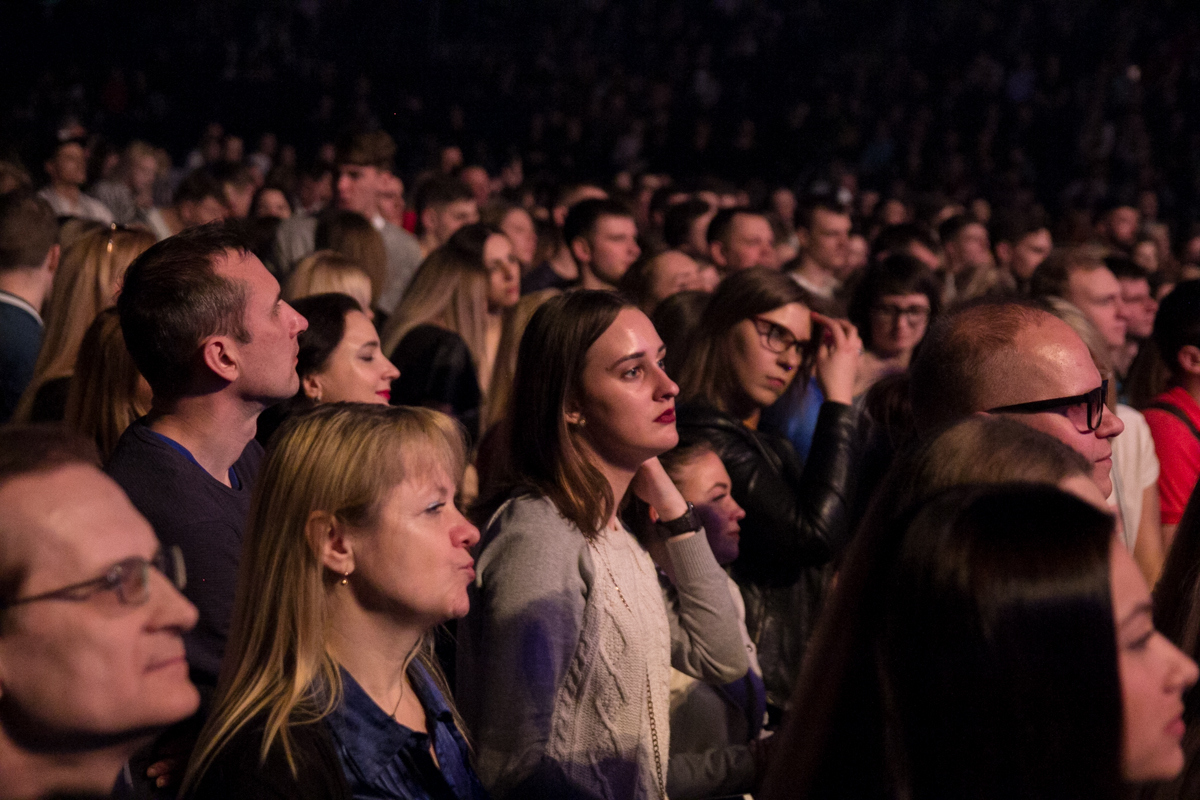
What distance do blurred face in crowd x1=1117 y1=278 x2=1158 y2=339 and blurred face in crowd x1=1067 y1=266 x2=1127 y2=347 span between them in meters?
0.88

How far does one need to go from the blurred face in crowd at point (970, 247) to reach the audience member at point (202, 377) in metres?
6.65

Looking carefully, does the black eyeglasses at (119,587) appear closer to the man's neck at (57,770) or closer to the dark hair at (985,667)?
the man's neck at (57,770)

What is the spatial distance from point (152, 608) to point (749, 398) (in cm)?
271

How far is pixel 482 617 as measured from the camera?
2.51 meters

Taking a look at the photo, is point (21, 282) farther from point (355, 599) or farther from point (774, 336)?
point (355, 599)

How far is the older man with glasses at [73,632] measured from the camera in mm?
1448

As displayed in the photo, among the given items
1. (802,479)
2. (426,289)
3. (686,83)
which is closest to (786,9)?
(686,83)

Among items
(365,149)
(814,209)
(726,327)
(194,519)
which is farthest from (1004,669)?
(365,149)

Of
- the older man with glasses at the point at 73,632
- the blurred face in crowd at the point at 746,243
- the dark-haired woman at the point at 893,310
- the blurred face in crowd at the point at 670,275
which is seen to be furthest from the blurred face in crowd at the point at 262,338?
the blurred face in crowd at the point at 746,243

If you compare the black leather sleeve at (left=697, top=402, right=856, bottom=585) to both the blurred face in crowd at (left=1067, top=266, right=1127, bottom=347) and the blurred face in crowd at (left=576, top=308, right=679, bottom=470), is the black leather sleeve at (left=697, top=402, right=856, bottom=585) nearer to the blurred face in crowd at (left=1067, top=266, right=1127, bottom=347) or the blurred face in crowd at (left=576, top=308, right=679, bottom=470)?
the blurred face in crowd at (left=576, top=308, right=679, bottom=470)

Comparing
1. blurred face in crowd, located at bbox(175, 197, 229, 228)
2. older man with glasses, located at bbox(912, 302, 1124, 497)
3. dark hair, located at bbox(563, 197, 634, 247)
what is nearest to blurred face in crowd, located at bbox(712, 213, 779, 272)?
dark hair, located at bbox(563, 197, 634, 247)

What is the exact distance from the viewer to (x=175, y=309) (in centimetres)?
271

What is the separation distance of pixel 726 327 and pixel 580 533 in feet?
5.26

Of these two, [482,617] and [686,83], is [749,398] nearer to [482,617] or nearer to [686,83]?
[482,617]
